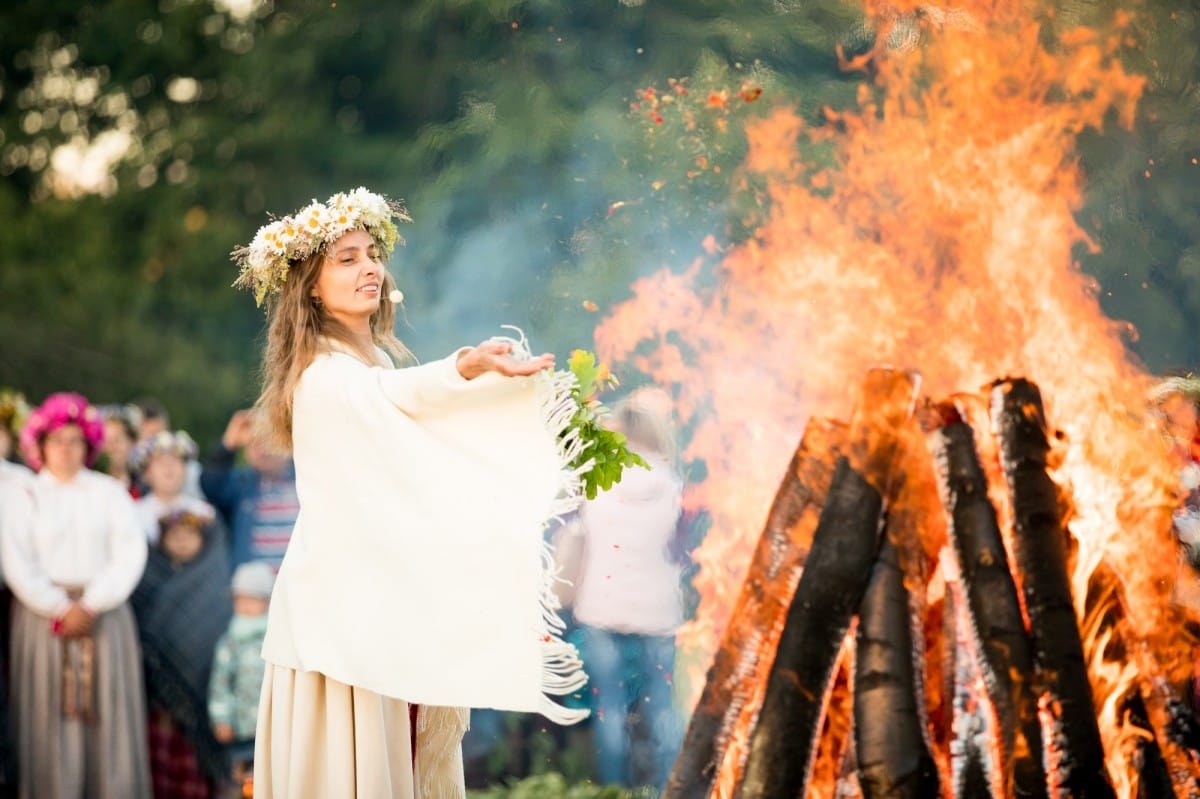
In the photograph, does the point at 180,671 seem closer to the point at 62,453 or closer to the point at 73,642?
the point at 73,642

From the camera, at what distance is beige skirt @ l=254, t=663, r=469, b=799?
449 centimetres

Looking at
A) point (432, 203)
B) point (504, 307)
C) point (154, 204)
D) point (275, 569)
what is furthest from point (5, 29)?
point (275, 569)

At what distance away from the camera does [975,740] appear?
16.3 feet

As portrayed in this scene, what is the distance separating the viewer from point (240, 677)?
7.44m

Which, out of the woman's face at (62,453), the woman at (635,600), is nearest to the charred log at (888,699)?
the woman at (635,600)

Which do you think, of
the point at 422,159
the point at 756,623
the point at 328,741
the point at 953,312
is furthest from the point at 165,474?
the point at 953,312

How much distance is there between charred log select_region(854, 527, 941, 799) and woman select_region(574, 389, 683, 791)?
2213 millimetres

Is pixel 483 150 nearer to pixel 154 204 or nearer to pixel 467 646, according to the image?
pixel 154 204

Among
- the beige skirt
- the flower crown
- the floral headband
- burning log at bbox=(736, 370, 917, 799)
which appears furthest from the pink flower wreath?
burning log at bbox=(736, 370, 917, 799)

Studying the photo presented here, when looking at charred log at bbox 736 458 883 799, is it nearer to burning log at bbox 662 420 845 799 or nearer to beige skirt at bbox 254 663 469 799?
burning log at bbox 662 420 845 799

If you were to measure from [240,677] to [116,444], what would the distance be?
156 centimetres

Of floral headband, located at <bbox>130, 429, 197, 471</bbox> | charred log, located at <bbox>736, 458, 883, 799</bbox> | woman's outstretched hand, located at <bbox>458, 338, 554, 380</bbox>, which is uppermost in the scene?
floral headband, located at <bbox>130, 429, 197, 471</bbox>

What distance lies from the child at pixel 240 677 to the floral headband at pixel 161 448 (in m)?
0.84

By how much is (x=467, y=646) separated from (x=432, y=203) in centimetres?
567
